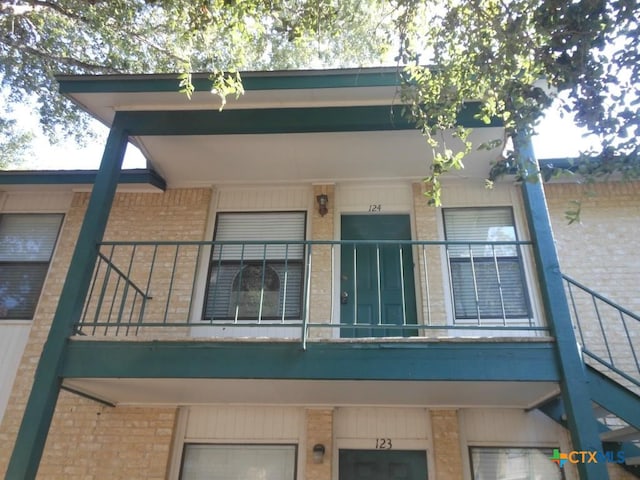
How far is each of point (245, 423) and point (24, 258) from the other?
3942 millimetres

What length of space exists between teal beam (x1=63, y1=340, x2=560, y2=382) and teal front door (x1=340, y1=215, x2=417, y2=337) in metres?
1.52

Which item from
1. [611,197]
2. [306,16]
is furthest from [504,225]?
[306,16]

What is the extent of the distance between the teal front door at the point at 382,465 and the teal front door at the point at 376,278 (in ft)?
4.39

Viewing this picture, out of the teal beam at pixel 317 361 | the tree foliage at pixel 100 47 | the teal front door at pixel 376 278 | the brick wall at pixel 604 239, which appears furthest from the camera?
the tree foliage at pixel 100 47

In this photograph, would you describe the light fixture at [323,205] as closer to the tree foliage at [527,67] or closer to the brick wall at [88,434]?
the tree foliage at [527,67]

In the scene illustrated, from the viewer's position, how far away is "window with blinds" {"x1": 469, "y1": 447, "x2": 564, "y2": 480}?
4.74m

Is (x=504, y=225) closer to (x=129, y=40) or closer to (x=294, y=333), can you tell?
(x=294, y=333)

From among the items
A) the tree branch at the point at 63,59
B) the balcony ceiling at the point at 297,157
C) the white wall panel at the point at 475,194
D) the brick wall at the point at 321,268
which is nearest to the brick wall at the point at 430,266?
the white wall panel at the point at 475,194

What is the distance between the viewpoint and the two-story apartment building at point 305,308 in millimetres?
3871

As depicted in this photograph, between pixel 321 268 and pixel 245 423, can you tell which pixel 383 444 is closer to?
pixel 245 423

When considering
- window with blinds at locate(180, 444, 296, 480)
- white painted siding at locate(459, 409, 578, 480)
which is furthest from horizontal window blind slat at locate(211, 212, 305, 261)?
white painted siding at locate(459, 409, 578, 480)

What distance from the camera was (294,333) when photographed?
5.52 meters

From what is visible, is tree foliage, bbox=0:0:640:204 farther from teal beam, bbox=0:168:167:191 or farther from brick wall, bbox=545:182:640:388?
teal beam, bbox=0:168:167:191

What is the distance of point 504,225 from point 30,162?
14263 mm
